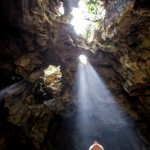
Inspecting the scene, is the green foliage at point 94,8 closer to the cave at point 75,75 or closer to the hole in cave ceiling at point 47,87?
the cave at point 75,75

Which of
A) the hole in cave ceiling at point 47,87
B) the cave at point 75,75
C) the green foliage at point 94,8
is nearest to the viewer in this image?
the cave at point 75,75

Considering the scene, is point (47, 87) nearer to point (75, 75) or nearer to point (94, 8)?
point (75, 75)

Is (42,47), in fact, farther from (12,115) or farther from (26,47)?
(12,115)

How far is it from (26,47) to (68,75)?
2.86 metres

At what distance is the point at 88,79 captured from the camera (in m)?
12.5

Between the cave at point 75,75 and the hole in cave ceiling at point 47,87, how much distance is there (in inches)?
2.8

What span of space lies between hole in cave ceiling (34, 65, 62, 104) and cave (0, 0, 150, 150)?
0.23 feet

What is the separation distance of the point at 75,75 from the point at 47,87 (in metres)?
2.95

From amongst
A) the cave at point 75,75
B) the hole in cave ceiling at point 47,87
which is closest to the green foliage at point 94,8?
the cave at point 75,75

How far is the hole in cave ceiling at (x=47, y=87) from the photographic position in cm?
1362

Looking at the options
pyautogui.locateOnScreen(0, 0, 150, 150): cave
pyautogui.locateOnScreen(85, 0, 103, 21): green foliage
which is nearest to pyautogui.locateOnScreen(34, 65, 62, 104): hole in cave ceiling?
A: pyautogui.locateOnScreen(0, 0, 150, 150): cave

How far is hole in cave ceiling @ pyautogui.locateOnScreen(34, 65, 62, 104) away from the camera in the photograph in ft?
44.7

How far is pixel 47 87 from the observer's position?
14.2 m

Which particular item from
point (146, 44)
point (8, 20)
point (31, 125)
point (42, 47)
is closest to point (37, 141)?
point (31, 125)
